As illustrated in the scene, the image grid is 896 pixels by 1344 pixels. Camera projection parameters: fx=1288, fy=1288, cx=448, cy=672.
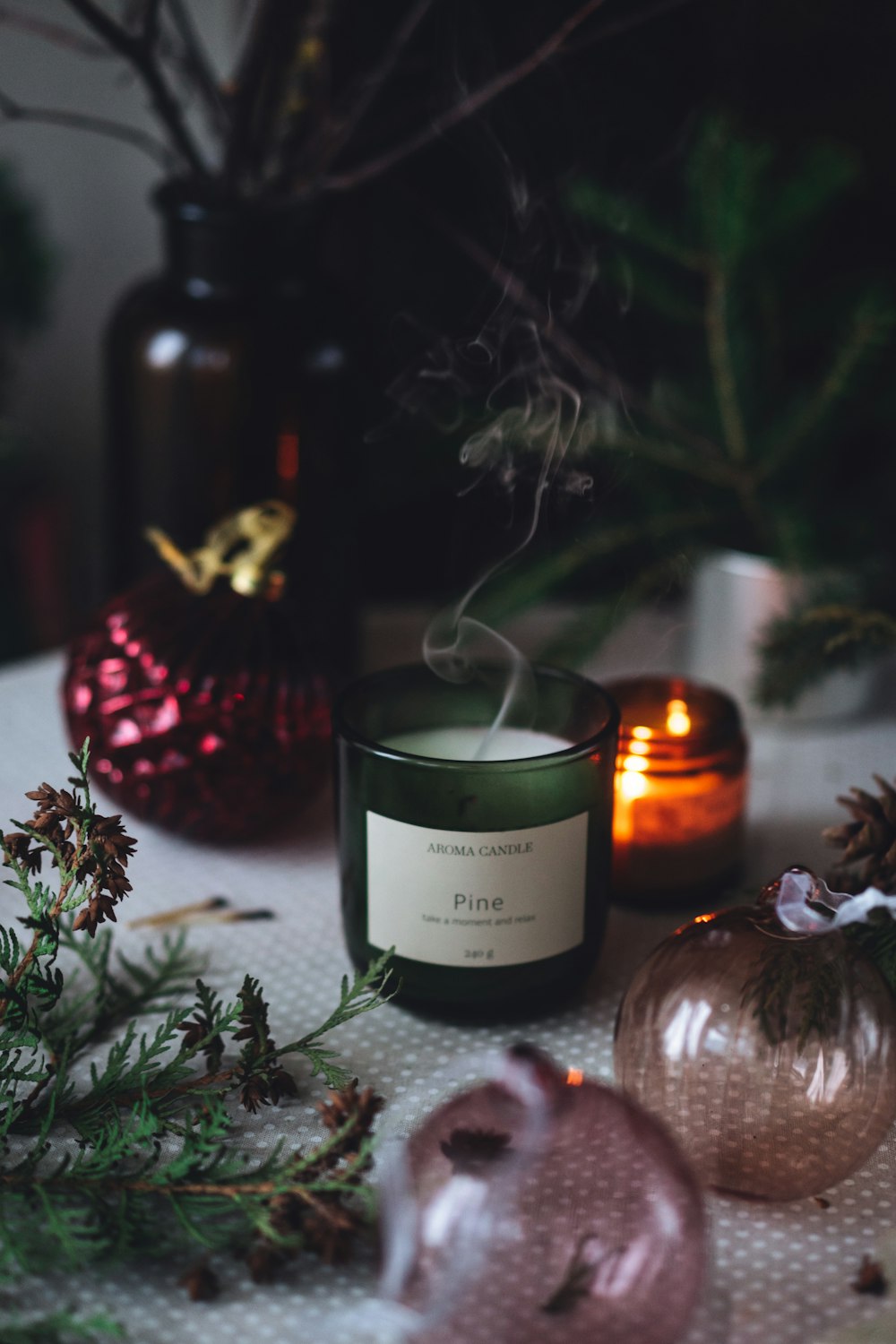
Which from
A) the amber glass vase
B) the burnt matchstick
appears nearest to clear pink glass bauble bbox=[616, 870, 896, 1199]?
the burnt matchstick

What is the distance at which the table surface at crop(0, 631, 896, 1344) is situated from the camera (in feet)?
→ 1.30

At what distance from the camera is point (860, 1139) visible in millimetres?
430

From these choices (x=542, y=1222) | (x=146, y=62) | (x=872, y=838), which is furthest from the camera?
(x=146, y=62)

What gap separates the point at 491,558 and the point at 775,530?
0.73 feet

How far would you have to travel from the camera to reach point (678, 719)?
636 millimetres

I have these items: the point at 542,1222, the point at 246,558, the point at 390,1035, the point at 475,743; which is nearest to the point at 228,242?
the point at 246,558

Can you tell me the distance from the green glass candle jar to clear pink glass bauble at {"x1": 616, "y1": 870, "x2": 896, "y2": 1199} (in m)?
0.08

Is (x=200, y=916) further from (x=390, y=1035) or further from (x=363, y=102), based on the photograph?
(x=363, y=102)

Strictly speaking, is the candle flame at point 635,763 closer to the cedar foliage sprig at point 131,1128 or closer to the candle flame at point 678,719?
the candle flame at point 678,719

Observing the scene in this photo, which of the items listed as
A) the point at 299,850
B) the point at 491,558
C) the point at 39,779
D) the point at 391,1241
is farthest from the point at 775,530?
the point at 391,1241

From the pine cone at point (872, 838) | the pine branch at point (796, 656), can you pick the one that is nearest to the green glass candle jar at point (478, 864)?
the pine cone at point (872, 838)

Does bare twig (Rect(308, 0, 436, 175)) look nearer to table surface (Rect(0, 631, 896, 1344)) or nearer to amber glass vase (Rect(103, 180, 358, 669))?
amber glass vase (Rect(103, 180, 358, 669))

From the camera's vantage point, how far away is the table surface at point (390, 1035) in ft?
1.30

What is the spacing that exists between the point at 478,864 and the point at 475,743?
0.09 metres
